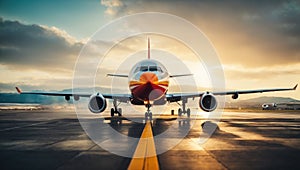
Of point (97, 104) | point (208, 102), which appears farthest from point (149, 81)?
point (208, 102)

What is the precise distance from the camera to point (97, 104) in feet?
67.0

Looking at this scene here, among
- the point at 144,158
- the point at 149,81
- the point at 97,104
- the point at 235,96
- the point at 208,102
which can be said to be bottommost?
the point at 144,158

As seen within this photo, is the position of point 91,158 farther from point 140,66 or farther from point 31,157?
point 140,66

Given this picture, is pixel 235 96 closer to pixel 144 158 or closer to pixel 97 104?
pixel 97 104

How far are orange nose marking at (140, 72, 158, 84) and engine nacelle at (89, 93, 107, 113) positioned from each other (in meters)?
4.80

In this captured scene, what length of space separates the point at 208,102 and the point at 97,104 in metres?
8.61

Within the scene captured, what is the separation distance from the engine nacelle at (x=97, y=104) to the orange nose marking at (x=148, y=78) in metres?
4.80

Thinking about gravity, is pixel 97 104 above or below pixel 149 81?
below

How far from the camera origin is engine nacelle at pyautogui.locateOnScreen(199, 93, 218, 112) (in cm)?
2048

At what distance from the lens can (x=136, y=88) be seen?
17.9m

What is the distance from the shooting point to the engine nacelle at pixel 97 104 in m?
20.2

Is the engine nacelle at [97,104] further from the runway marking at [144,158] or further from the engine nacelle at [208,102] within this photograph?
the runway marking at [144,158]

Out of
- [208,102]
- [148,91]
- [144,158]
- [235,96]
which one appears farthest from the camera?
[235,96]

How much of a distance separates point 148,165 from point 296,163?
3.23 metres
